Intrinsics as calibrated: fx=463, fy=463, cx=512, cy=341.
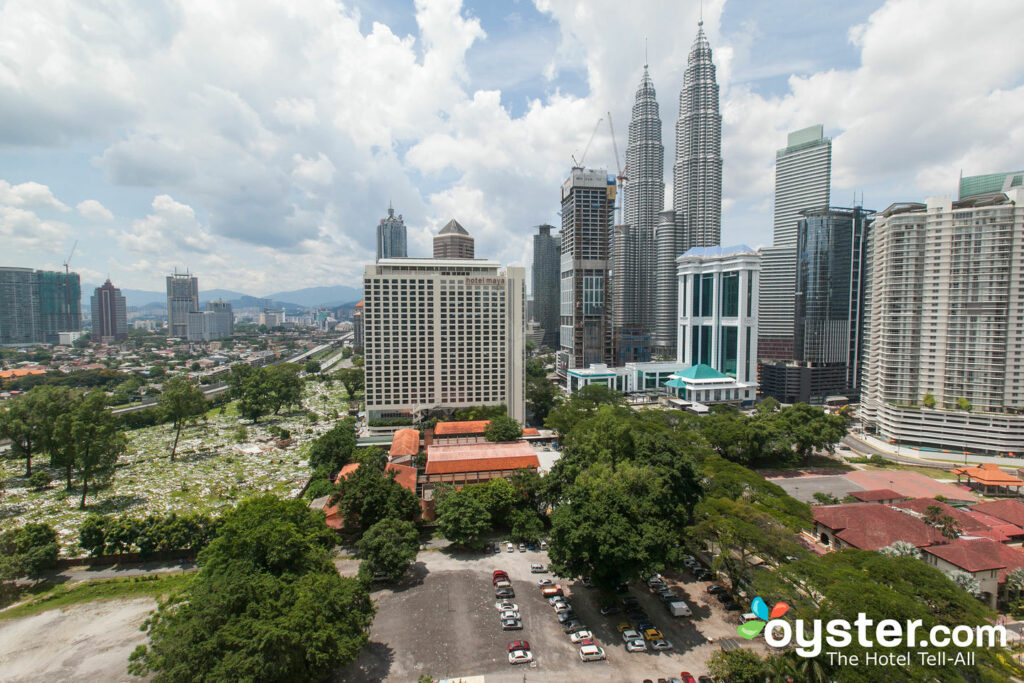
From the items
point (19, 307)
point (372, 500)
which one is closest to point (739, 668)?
point (372, 500)

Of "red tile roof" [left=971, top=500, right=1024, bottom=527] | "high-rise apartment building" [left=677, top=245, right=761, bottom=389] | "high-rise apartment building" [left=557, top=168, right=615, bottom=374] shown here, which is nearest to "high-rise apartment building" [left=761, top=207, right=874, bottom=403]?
"high-rise apartment building" [left=677, top=245, right=761, bottom=389]

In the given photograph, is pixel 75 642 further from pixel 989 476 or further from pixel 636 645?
pixel 989 476

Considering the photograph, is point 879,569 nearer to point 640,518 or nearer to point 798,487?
point 640,518

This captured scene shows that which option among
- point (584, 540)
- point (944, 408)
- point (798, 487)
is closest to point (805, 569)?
point (584, 540)

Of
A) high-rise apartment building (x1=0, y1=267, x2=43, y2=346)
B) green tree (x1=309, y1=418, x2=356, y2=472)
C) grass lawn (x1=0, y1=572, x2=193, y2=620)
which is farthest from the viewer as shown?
high-rise apartment building (x1=0, y1=267, x2=43, y2=346)

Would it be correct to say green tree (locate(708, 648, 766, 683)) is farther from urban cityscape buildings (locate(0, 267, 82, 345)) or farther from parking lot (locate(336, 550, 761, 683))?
urban cityscape buildings (locate(0, 267, 82, 345))

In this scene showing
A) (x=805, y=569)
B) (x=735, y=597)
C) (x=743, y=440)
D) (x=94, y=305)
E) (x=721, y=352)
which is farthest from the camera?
(x=94, y=305)
